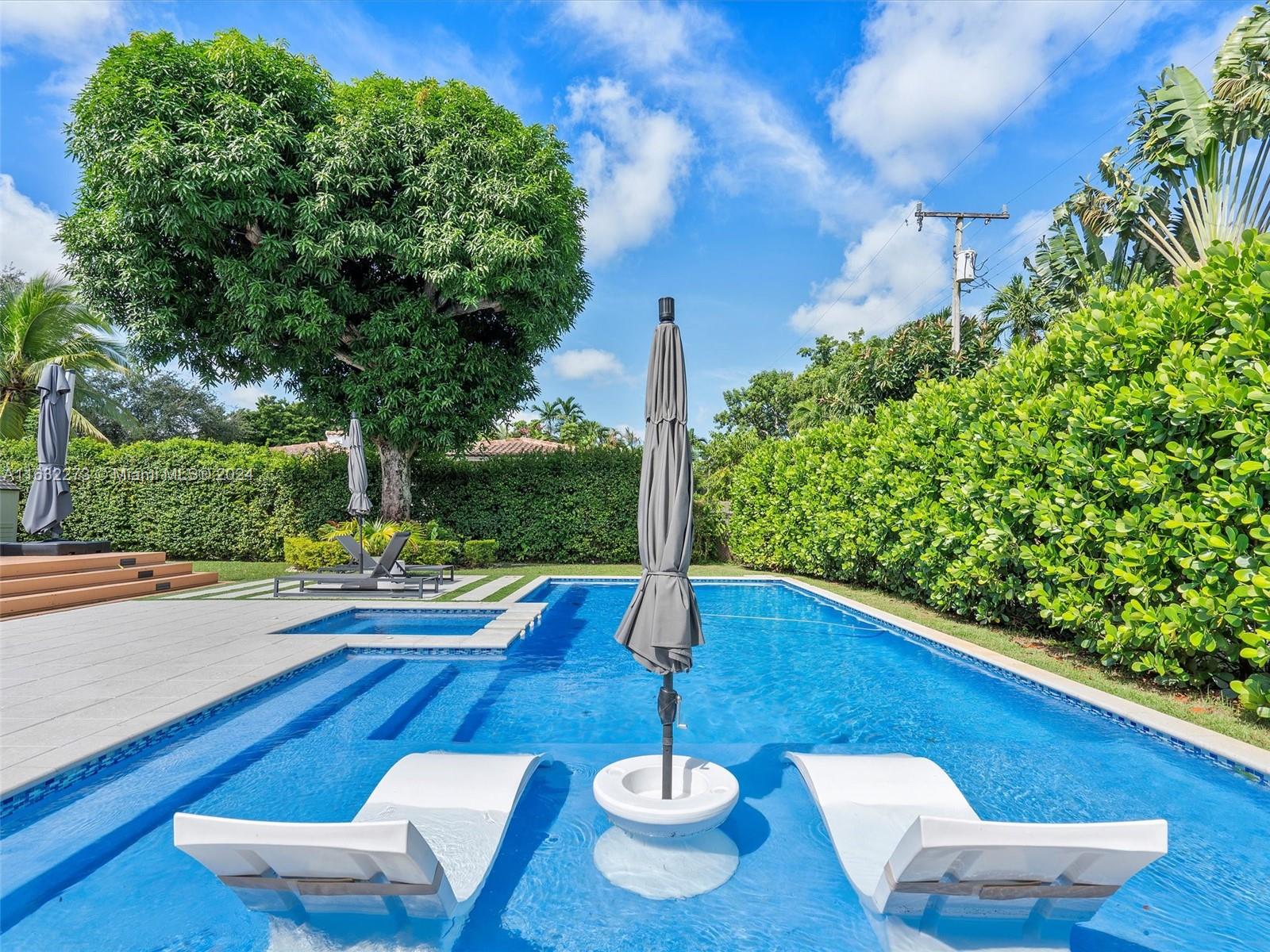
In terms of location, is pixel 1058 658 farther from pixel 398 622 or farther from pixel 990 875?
pixel 398 622

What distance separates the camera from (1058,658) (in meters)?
7.18

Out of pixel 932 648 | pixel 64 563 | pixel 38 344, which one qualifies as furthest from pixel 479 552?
pixel 38 344

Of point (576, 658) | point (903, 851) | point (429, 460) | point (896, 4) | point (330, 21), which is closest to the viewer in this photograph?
point (903, 851)

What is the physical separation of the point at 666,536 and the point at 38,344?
91.8 ft

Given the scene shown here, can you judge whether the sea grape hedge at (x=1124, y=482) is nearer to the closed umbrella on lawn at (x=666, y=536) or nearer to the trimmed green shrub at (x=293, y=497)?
the closed umbrella on lawn at (x=666, y=536)

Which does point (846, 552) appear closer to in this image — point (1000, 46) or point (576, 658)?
point (576, 658)

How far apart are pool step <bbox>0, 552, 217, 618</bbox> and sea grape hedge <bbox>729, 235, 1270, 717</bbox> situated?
14.0 meters

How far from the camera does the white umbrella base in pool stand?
3.20 metres

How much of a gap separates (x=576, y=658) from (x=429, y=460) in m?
12.1

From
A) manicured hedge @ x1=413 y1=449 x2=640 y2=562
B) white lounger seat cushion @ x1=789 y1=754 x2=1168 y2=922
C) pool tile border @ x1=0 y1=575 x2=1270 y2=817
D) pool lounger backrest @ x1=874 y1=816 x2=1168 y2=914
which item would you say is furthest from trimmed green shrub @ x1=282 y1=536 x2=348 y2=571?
pool lounger backrest @ x1=874 y1=816 x2=1168 y2=914

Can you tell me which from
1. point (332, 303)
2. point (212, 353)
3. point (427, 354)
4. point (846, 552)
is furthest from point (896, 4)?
point (212, 353)

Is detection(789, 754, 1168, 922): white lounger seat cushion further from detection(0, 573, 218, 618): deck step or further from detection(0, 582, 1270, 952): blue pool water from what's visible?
detection(0, 573, 218, 618): deck step

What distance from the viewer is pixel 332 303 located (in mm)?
14258

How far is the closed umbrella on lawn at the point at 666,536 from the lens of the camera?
346 cm
